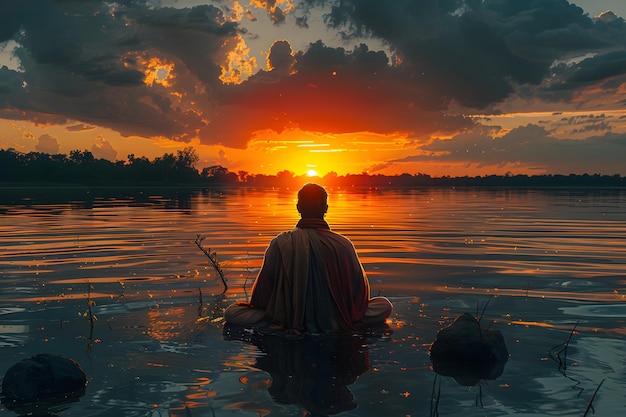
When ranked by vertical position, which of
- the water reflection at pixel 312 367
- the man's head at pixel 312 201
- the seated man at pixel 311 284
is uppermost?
the man's head at pixel 312 201

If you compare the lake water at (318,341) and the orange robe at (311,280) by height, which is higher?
the orange robe at (311,280)

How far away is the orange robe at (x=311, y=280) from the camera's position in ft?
27.9

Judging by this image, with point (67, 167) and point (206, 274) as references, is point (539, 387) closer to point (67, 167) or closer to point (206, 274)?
point (206, 274)

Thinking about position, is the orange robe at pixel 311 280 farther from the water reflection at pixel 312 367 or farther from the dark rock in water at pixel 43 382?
the dark rock in water at pixel 43 382

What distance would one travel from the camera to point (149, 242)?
70.6 ft

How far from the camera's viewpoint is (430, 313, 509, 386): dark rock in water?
712cm

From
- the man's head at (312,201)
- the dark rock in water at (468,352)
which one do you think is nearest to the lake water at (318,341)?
the dark rock in water at (468,352)

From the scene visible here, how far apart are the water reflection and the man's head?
5.74 ft

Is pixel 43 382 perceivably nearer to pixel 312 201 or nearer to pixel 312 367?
pixel 312 367

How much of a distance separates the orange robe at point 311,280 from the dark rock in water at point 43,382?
9.83 feet

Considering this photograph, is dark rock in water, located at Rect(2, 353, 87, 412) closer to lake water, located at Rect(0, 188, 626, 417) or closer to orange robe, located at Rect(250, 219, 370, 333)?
lake water, located at Rect(0, 188, 626, 417)

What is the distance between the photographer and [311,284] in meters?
8.55

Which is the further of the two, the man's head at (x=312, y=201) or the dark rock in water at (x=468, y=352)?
the man's head at (x=312, y=201)

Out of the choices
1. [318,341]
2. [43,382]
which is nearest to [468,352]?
[318,341]
